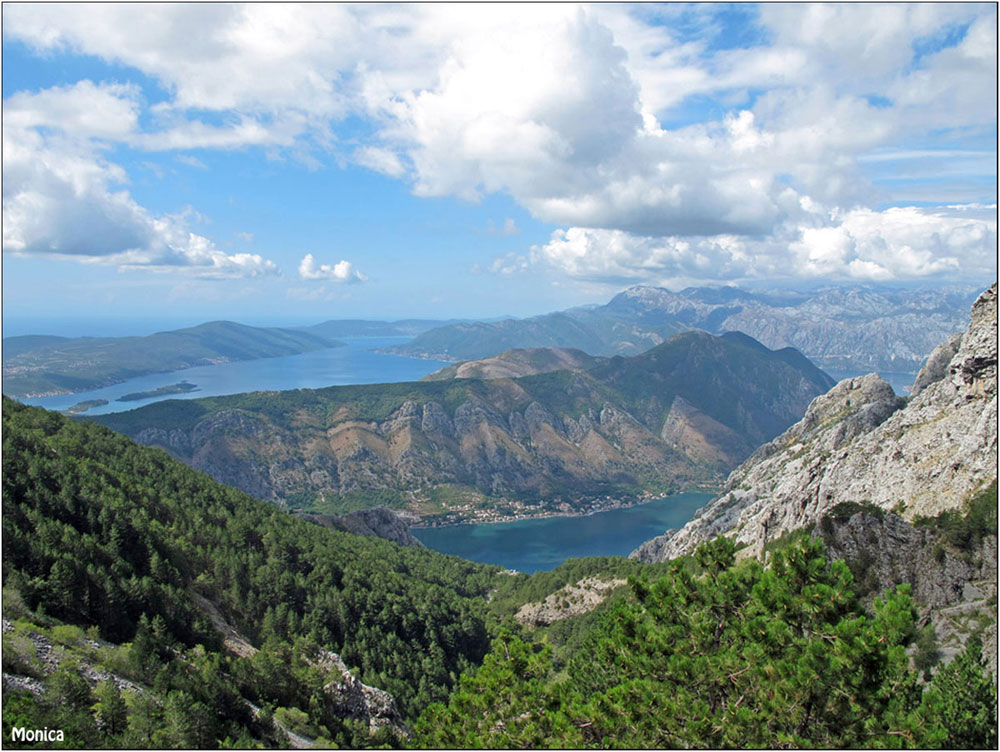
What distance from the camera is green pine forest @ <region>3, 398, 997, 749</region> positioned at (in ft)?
54.2

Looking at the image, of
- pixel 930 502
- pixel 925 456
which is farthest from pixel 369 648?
pixel 925 456

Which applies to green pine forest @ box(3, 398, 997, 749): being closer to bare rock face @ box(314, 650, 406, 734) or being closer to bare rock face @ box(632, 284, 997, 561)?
bare rock face @ box(314, 650, 406, 734)

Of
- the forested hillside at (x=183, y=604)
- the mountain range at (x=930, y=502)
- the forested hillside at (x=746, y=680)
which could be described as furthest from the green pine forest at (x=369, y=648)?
the mountain range at (x=930, y=502)

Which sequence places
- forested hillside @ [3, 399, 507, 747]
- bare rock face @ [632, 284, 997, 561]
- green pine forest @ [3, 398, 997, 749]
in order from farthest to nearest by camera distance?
bare rock face @ [632, 284, 997, 561] → forested hillside @ [3, 399, 507, 747] → green pine forest @ [3, 398, 997, 749]

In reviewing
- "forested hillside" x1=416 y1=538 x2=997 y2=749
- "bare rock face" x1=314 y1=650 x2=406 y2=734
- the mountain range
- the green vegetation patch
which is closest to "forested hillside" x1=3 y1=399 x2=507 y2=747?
"bare rock face" x1=314 y1=650 x2=406 y2=734

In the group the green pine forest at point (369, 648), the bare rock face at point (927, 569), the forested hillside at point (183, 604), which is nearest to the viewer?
the green pine forest at point (369, 648)

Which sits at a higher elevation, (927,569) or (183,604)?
(927,569)

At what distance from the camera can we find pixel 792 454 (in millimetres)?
134625

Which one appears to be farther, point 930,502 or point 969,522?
point 930,502

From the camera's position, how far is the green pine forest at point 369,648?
650 inches

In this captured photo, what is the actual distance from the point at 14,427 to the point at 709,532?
107 metres

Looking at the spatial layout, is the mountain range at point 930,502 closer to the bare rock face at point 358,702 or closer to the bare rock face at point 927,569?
the bare rock face at point 927,569

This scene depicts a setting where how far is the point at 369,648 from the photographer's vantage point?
57.7 m

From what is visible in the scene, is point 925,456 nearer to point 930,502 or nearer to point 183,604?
point 930,502
